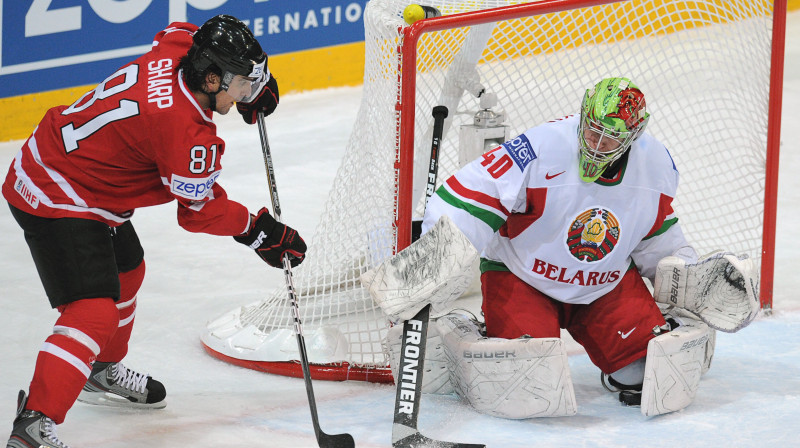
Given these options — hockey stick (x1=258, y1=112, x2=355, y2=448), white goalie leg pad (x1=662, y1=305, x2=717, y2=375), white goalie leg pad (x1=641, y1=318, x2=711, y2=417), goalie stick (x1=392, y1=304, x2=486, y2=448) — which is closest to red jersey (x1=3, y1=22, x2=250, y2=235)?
hockey stick (x1=258, y1=112, x2=355, y2=448)

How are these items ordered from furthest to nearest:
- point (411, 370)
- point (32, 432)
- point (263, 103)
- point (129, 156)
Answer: point (263, 103) < point (411, 370) < point (129, 156) < point (32, 432)

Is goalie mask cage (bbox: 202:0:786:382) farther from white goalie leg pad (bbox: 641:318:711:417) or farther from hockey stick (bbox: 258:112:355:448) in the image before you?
white goalie leg pad (bbox: 641:318:711:417)

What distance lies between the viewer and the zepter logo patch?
9.27 feet

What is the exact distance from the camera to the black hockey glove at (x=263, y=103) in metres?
2.88

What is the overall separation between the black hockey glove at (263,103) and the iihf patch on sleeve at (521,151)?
624 mm

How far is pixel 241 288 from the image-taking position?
13.0 feet

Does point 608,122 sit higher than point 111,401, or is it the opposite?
point 608,122

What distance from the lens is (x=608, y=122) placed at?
8.73 feet

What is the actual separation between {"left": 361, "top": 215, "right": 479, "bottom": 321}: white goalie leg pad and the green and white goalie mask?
0.38 meters

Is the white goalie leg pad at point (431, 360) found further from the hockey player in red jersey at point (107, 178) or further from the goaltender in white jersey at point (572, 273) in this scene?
the hockey player in red jersey at point (107, 178)

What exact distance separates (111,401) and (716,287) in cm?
163

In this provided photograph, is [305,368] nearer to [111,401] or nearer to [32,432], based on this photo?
[111,401]

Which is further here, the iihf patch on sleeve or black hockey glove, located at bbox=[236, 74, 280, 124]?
black hockey glove, located at bbox=[236, 74, 280, 124]

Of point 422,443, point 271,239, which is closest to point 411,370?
point 422,443
